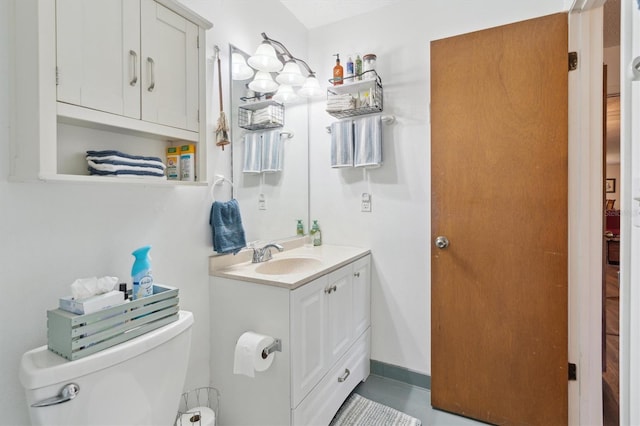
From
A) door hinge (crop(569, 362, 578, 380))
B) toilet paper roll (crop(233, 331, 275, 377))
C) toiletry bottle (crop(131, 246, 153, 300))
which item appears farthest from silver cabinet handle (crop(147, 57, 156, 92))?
door hinge (crop(569, 362, 578, 380))

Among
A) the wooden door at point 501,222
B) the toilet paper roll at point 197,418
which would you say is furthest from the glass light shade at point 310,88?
the toilet paper roll at point 197,418

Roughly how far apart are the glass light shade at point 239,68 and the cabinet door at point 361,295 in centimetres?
129

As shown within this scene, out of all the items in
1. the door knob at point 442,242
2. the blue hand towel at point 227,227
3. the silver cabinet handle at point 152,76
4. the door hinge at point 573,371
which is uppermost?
the silver cabinet handle at point 152,76

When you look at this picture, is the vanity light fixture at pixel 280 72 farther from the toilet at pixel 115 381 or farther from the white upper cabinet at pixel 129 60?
the toilet at pixel 115 381

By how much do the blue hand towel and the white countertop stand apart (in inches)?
2.9

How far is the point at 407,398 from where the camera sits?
6.30 ft

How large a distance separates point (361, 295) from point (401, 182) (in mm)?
802

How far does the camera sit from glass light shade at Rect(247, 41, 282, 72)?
1.66 metres

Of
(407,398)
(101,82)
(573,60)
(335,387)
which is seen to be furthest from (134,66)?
(407,398)

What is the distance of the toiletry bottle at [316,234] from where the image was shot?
90.4 inches

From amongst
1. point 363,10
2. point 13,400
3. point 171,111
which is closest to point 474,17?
point 363,10

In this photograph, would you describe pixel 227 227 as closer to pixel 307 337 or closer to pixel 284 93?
pixel 307 337

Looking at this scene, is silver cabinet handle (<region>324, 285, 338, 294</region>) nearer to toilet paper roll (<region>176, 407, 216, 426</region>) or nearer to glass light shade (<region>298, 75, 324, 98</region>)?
toilet paper roll (<region>176, 407, 216, 426</region>)

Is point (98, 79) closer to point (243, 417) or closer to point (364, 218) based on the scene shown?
point (243, 417)
